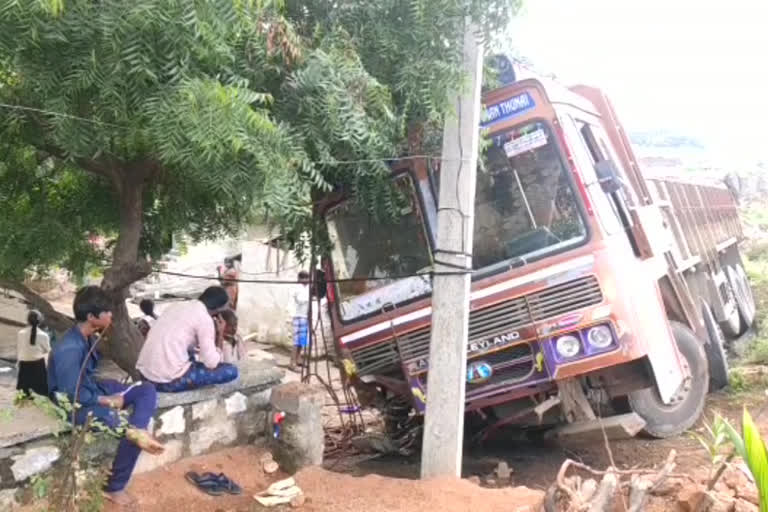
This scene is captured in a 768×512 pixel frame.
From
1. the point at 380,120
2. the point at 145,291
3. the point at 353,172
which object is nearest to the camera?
the point at 380,120

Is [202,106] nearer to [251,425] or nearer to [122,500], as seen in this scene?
[122,500]

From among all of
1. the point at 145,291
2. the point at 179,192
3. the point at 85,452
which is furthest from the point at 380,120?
the point at 145,291

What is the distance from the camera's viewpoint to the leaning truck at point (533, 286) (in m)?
4.65

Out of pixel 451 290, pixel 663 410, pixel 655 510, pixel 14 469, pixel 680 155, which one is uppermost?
pixel 680 155

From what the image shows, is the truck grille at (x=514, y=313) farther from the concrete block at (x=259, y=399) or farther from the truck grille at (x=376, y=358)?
the concrete block at (x=259, y=399)

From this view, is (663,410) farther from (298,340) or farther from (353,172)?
(298,340)

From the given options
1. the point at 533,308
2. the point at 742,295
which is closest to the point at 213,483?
the point at 533,308

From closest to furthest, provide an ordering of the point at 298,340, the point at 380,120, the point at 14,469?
the point at 14,469 < the point at 380,120 < the point at 298,340

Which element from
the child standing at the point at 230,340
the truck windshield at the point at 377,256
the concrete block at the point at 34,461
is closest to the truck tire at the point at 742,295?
the truck windshield at the point at 377,256

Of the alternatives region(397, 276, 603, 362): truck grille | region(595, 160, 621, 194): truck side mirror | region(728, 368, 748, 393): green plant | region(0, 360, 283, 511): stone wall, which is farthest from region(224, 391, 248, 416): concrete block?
region(728, 368, 748, 393): green plant

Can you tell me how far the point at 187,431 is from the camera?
438 centimetres

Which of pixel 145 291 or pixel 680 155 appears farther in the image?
pixel 680 155

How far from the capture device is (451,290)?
4.22 meters

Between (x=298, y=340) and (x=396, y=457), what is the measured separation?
444cm
